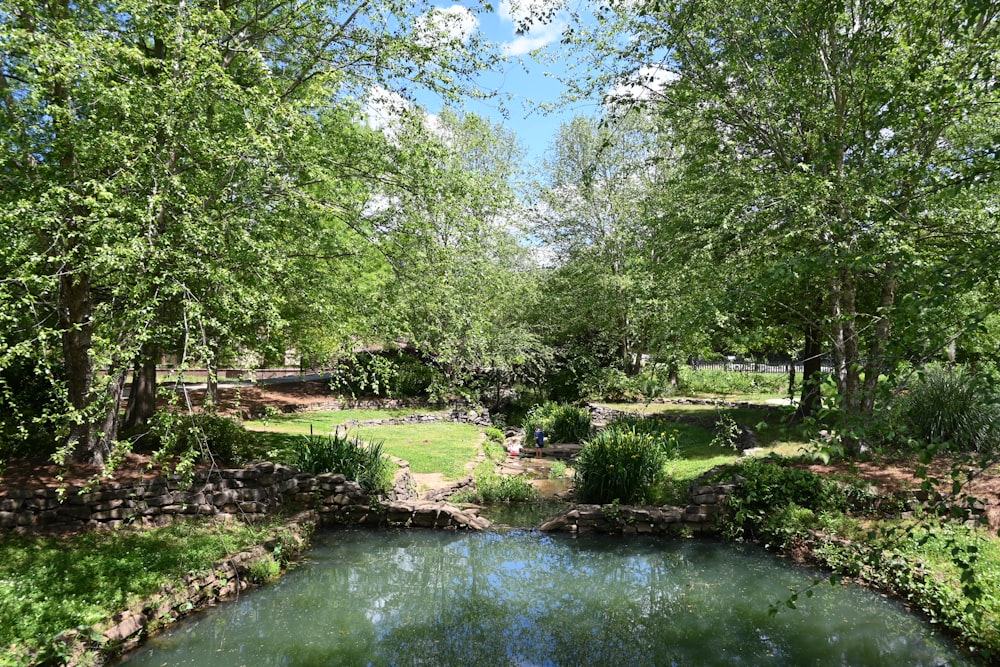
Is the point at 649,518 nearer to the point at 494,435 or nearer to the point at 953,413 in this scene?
the point at 953,413

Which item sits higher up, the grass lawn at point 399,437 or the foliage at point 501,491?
the grass lawn at point 399,437

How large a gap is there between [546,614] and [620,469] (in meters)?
3.92

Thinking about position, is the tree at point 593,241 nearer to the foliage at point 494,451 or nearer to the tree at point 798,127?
the foliage at point 494,451

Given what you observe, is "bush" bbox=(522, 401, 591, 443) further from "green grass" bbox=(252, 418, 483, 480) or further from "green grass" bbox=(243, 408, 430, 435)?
"green grass" bbox=(243, 408, 430, 435)

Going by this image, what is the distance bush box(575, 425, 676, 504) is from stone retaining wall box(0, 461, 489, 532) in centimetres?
212

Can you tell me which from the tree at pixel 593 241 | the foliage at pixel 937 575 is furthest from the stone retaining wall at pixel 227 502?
the tree at pixel 593 241

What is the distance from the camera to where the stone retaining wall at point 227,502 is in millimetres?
7711

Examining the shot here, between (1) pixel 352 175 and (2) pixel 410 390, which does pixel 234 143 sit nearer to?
(1) pixel 352 175

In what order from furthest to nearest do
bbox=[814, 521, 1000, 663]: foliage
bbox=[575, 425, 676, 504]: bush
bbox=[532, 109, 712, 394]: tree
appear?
bbox=[532, 109, 712, 394]: tree → bbox=[575, 425, 676, 504]: bush → bbox=[814, 521, 1000, 663]: foliage

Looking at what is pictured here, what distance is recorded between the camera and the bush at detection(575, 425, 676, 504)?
10489 millimetres

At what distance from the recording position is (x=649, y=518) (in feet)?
31.8

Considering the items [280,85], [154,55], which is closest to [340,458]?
[280,85]

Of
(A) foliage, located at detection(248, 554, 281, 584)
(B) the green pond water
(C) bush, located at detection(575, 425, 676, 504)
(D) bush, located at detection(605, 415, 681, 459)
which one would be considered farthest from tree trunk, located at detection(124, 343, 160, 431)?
(D) bush, located at detection(605, 415, 681, 459)

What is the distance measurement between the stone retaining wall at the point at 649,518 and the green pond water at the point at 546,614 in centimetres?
38
